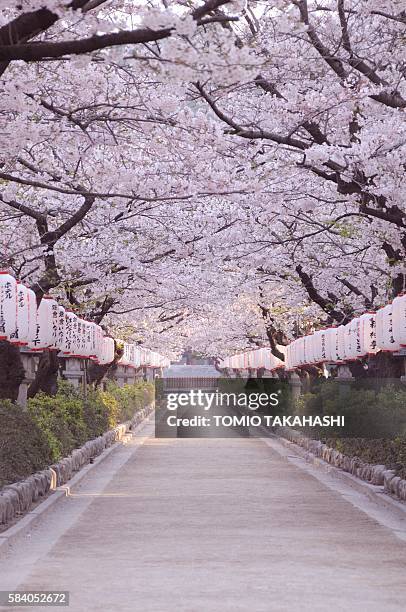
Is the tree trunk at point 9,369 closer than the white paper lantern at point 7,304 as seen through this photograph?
No

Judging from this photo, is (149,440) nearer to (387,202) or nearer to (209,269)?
(209,269)

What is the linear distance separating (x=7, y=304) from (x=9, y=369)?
6.02 metres

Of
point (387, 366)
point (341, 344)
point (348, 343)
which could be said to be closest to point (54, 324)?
point (348, 343)

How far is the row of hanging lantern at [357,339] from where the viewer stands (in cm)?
1855

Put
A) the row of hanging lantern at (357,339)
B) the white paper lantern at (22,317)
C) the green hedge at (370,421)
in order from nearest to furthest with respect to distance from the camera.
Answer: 1. the white paper lantern at (22,317)
2. the row of hanging lantern at (357,339)
3. the green hedge at (370,421)

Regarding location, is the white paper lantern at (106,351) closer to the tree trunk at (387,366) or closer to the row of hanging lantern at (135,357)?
the tree trunk at (387,366)

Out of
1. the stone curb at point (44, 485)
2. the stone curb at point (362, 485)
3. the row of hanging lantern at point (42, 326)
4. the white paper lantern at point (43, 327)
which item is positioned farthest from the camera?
the white paper lantern at point (43, 327)

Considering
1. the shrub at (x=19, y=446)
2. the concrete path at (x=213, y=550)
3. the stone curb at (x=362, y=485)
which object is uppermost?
the shrub at (x=19, y=446)

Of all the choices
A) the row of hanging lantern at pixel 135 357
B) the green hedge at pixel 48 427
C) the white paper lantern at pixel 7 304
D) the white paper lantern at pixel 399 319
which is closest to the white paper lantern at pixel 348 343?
the white paper lantern at pixel 399 319

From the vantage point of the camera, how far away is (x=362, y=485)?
21.4 m

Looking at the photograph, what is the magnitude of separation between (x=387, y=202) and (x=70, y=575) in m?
8.14

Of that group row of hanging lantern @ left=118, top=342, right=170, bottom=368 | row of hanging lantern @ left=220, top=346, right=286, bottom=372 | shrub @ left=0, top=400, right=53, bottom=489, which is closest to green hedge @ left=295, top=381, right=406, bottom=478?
shrub @ left=0, top=400, right=53, bottom=489

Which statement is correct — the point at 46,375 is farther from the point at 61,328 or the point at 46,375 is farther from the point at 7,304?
the point at 7,304

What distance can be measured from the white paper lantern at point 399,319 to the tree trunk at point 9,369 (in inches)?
305
